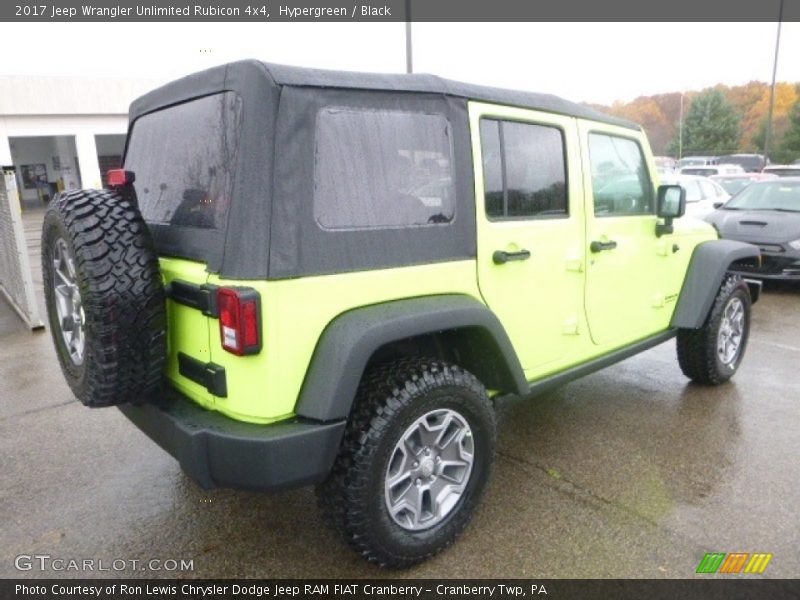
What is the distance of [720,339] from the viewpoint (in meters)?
4.30

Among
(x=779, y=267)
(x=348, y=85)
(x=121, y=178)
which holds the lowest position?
(x=779, y=267)

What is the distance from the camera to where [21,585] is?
2.40m

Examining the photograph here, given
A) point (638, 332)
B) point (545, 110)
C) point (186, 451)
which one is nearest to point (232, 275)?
point (186, 451)

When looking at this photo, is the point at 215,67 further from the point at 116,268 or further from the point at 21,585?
the point at 21,585

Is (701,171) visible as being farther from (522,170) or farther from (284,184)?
(284,184)

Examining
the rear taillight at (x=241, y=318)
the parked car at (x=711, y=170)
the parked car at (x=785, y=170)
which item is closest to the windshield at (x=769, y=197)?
the parked car at (x=785, y=170)

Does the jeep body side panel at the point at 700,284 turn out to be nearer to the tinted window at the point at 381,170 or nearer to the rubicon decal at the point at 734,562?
the rubicon decal at the point at 734,562

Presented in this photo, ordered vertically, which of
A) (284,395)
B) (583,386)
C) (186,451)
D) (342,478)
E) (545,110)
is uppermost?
(545,110)

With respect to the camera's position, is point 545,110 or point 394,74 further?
point 545,110

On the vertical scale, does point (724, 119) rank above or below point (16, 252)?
above

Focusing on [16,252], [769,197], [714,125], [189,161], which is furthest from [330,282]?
[714,125]

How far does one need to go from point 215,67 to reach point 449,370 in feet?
4.89

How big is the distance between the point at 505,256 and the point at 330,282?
0.94 metres

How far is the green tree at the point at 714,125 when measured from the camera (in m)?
49.5
